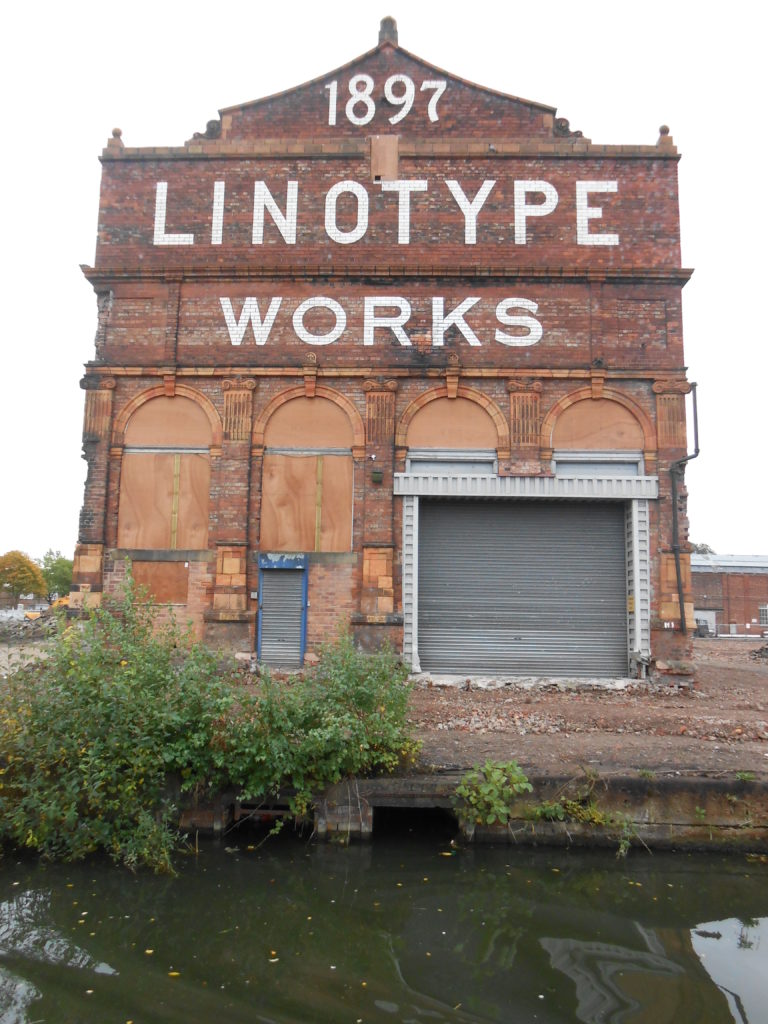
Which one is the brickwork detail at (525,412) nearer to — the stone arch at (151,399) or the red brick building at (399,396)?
the red brick building at (399,396)

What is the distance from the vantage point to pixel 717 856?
7875mm

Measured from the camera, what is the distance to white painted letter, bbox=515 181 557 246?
51.0 feet

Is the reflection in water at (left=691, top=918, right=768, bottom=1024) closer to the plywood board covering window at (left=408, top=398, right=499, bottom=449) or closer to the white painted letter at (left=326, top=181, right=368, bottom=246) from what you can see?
the plywood board covering window at (left=408, top=398, right=499, bottom=449)

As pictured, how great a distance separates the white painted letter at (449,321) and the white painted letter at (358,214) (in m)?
2.17

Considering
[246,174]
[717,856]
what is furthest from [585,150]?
[717,856]

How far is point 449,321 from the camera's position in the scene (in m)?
15.3

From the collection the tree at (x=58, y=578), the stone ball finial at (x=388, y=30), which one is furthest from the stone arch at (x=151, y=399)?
the tree at (x=58, y=578)

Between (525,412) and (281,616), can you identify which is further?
(525,412)

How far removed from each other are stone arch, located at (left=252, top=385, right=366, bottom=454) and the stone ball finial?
7939 mm

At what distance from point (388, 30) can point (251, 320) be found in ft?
23.6

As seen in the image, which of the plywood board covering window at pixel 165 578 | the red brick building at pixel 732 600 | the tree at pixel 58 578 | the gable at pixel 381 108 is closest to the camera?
the plywood board covering window at pixel 165 578

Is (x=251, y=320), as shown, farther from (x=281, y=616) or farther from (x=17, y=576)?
(x=17, y=576)

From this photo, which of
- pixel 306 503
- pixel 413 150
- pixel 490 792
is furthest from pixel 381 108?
pixel 490 792

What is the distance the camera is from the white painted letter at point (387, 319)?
1527 cm
